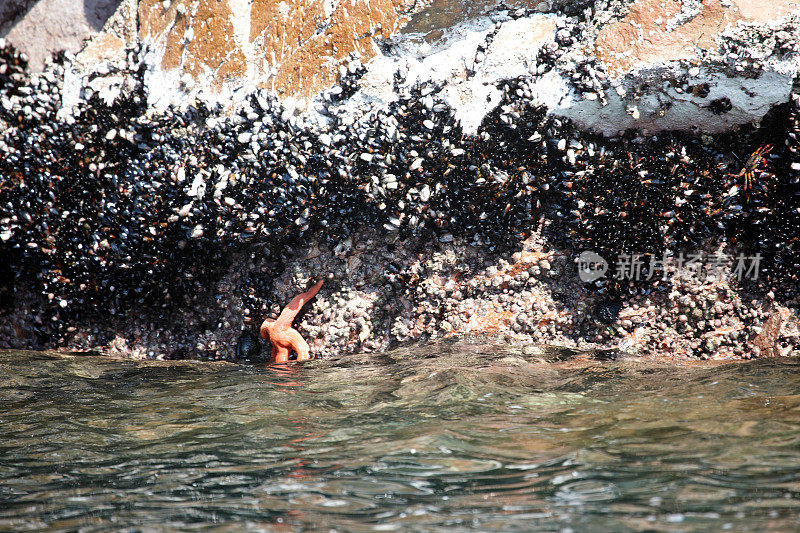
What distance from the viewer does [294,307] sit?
459cm

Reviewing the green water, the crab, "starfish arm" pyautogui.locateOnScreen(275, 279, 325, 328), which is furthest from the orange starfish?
the crab

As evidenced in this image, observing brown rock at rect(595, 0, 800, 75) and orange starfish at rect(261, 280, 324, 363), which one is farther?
orange starfish at rect(261, 280, 324, 363)

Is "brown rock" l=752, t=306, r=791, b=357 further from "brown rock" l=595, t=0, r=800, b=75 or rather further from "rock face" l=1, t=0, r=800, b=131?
"brown rock" l=595, t=0, r=800, b=75

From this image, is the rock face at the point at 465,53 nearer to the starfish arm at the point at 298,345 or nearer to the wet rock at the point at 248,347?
the starfish arm at the point at 298,345

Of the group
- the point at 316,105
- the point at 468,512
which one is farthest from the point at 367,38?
the point at 468,512

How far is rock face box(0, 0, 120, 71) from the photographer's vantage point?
15.7 feet

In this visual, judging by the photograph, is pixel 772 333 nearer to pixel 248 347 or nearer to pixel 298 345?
pixel 298 345

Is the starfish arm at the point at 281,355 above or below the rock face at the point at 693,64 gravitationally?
below

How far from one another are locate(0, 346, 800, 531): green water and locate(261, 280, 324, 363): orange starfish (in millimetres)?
421

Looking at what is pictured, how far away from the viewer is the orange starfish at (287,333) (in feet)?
14.9

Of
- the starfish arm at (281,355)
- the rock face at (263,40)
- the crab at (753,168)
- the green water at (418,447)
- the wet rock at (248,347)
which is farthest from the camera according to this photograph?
the wet rock at (248,347)

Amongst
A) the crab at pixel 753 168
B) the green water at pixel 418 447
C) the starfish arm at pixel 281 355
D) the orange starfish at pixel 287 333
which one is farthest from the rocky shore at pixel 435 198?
the green water at pixel 418 447

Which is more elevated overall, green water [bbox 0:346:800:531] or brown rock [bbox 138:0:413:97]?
brown rock [bbox 138:0:413:97]

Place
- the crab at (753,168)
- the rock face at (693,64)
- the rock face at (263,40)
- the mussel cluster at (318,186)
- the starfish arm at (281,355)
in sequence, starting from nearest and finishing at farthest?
the rock face at (693,64) < the crab at (753,168) < the mussel cluster at (318,186) < the rock face at (263,40) < the starfish arm at (281,355)
